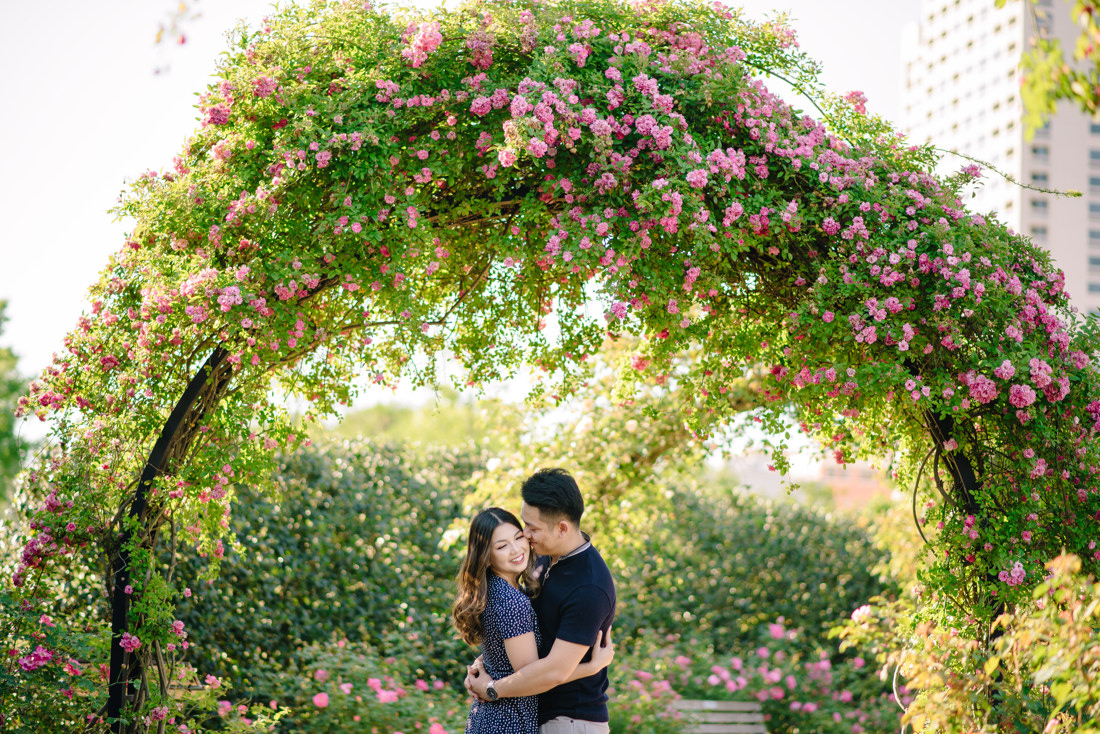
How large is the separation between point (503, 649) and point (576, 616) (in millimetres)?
292

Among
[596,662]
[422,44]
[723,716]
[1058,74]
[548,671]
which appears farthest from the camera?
[723,716]

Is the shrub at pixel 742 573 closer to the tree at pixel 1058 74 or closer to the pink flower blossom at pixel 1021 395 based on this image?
the pink flower blossom at pixel 1021 395

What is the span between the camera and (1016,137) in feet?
A: 172

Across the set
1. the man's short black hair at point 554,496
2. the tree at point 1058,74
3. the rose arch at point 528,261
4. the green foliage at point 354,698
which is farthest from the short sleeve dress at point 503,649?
the green foliage at point 354,698

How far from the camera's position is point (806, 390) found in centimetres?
383

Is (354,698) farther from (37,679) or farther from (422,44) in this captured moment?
(422,44)

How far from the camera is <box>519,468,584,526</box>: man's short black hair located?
2.94 meters

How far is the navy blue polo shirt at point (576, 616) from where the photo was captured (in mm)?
2812

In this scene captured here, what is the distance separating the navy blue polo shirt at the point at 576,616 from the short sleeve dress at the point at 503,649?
0.05m

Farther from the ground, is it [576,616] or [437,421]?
[437,421]

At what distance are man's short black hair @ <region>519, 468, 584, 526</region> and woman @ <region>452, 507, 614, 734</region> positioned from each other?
141 millimetres

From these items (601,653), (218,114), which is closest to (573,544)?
(601,653)

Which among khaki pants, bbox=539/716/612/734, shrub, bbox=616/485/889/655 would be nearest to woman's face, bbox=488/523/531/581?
khaki pants, bbox=539/716/612/734

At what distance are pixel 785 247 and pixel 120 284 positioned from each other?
9.27 feet
